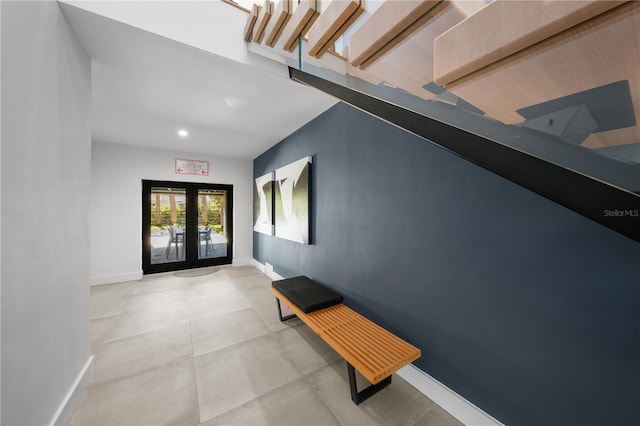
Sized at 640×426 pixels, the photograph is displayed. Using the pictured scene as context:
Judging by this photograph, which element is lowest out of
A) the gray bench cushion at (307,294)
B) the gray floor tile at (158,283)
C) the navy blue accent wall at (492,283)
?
the gray floor tile at (158,283)

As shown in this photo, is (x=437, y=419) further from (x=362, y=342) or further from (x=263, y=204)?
(x=263, y=204)

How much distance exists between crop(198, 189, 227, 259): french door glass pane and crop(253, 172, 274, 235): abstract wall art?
88 cm

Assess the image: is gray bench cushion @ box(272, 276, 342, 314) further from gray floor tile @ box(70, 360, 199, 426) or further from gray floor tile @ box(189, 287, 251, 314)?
gray floor tile @ box(70, 360, 199, 426)

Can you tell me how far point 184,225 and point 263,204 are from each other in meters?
2.03

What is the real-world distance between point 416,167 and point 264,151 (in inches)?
150

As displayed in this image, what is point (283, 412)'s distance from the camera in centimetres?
153

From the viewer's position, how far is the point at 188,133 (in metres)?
3.69

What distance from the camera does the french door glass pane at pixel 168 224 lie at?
188 inches

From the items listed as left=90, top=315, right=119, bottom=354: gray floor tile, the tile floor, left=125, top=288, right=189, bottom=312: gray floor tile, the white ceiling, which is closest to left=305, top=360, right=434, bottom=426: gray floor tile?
the tile floor

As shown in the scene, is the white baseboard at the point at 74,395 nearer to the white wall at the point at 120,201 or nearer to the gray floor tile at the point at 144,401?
the gray floor tile at the point at 144,401

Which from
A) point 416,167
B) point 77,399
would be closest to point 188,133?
point 77,399

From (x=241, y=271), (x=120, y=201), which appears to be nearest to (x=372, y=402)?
(x=241, y=271)

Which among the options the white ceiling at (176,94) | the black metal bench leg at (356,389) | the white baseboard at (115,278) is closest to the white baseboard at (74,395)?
the black metal bench leg at (356,389)

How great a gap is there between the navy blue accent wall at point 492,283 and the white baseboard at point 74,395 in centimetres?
227
